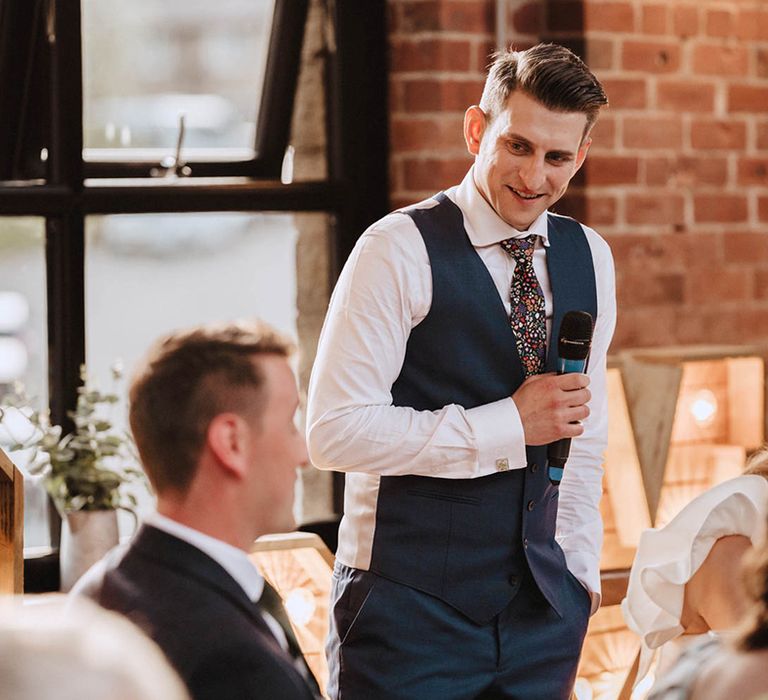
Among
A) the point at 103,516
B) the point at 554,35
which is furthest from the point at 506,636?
the point at 554,35

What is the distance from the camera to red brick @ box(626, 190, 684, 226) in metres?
3.23

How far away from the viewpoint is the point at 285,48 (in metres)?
3.19

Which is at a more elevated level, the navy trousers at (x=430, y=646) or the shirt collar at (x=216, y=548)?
the shirt collar at (x=216, y=548)

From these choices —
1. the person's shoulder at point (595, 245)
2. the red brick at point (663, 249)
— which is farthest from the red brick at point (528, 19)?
the person's shoulder at point (595, 245)

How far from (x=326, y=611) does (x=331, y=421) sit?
0.71 metres

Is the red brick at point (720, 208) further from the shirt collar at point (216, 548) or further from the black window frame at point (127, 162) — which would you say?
the shirt collar at point (216, 548)

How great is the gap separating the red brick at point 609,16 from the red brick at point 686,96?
18cm

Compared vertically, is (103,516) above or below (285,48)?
below

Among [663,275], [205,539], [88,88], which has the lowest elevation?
[205,539]

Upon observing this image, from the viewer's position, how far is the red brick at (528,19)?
3.15 meters

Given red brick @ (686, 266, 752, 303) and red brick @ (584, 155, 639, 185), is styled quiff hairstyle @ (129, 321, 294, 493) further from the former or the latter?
Result: red brick @ (686, 266, 752, 303)

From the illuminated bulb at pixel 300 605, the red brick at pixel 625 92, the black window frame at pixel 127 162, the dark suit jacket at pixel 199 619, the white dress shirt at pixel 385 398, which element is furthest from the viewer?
the red brick at pixel 625 92

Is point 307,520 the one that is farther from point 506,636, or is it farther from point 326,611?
point 506,636

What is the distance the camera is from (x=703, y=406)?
3.20 metres
